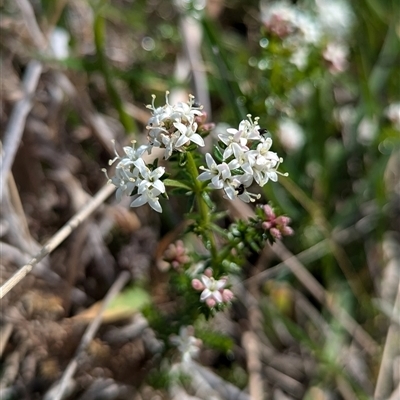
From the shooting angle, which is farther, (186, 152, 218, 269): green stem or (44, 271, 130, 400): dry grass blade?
(44, 271, 130, 400): dry grass blade

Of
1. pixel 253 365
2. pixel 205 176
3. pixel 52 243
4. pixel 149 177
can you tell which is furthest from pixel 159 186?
pixel 253 365

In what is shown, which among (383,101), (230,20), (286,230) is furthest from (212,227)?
(230,20)

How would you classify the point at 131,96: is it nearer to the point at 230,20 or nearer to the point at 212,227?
the point at 230,20

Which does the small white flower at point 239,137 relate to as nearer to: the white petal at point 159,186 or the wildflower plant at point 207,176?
the wildflower plant at point 207,176

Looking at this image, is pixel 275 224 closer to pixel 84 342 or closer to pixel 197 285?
pixel 197 285

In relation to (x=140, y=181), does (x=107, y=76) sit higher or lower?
higher

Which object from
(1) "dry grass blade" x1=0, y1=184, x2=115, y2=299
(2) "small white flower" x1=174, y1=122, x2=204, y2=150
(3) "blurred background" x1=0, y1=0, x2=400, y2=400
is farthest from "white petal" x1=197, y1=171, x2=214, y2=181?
(3) "blurred background" x1=0, y1=0, x2=400, y2=400

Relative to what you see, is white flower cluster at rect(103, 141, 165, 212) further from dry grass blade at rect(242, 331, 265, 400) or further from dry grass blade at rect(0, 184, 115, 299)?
dry grass blade at rect(242, 331, 265, 400)

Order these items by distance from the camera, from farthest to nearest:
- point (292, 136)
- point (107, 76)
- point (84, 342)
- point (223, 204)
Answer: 1. point (292, 136)
2. point (223, 204)
3. point (107, 76)
4. point (84, 342)
